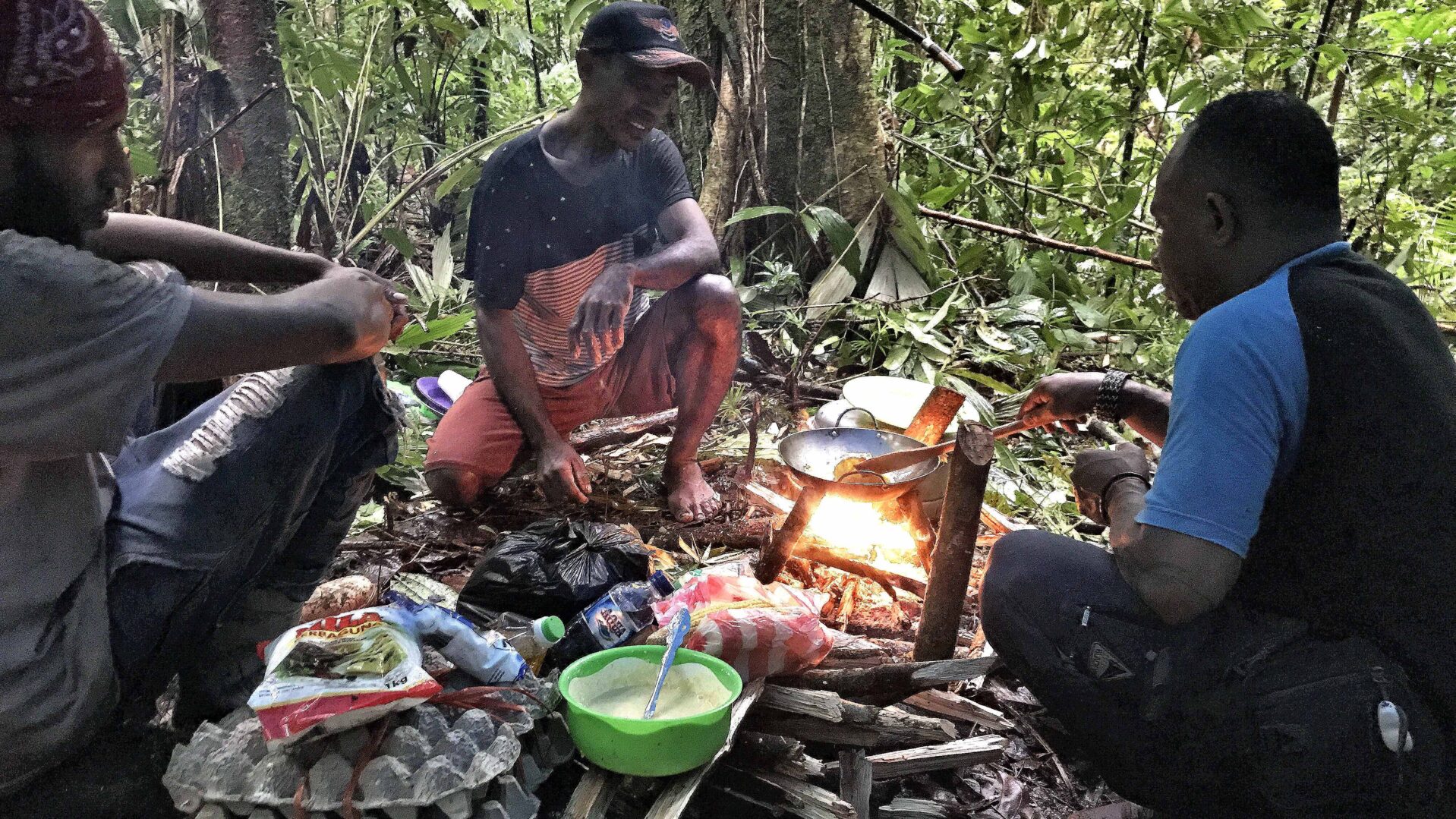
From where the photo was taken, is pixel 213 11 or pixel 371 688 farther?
pixel 213 11

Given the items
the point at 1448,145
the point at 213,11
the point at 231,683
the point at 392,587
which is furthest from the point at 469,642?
the point at 1448,145

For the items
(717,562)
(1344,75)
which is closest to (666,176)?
(717,562)

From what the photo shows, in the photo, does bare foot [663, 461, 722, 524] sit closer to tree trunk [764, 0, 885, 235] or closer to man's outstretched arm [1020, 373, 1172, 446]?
man's outstretched arm [1020, 373, 1172, 446]

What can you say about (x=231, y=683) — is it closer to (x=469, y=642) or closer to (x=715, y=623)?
(x=469, y=642)

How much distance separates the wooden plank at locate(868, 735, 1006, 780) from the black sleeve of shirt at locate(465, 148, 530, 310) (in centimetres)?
193

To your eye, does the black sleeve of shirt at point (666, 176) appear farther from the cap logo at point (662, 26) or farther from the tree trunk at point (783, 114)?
the tree trunk at point (783, 114)

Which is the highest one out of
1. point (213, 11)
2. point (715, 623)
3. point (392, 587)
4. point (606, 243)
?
point (213, 11)

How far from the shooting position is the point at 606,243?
11.0 feet

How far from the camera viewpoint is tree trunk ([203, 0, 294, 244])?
295 centimetres

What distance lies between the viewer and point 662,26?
2.98 metres

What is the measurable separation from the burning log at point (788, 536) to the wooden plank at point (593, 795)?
0.92 metres

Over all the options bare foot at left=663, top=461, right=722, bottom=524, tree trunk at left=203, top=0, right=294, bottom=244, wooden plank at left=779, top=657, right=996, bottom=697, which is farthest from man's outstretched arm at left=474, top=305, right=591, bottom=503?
wooden plank at left=779, top=657, right=996, bottom=697

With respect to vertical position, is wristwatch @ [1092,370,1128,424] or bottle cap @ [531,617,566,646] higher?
wristwatch @ [1092,370,1128,424]

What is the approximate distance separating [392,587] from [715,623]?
1.03 m
